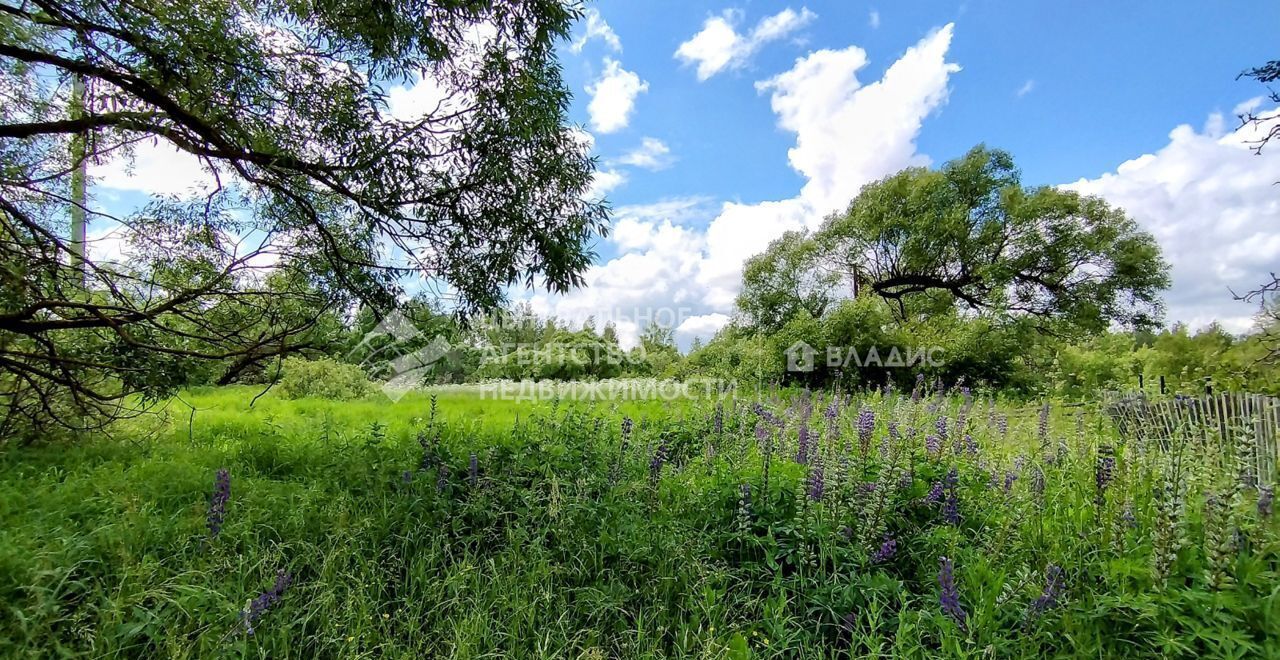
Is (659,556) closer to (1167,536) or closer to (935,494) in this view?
(935,494)

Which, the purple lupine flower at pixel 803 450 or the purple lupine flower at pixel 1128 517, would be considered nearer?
the purple lupine flower at pixel 1128 517

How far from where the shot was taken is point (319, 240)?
416 cm

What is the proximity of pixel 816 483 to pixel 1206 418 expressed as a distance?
2944 mm

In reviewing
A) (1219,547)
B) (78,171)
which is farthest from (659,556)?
(78,171)

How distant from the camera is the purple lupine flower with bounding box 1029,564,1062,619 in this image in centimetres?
184

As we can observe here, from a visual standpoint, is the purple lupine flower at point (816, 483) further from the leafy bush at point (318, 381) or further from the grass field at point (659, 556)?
the leafy bush at point (318, 381)

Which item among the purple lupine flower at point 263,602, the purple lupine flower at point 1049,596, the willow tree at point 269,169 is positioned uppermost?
the willow tree at point 269,169

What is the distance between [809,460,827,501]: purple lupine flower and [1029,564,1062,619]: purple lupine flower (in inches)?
33.0

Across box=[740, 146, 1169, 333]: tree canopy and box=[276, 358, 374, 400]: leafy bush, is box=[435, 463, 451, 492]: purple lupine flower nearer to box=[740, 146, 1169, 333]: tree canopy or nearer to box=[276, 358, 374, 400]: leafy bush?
box=[276, 358, 374, 400]: leafy bush

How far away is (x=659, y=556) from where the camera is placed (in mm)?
2492

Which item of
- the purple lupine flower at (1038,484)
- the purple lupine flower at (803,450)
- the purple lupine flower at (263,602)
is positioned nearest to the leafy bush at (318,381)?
the purple lupine flower at (263,602)

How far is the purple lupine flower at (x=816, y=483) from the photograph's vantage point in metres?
2.39

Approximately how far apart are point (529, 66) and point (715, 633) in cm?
370

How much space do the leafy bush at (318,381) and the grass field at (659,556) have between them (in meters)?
6.60
